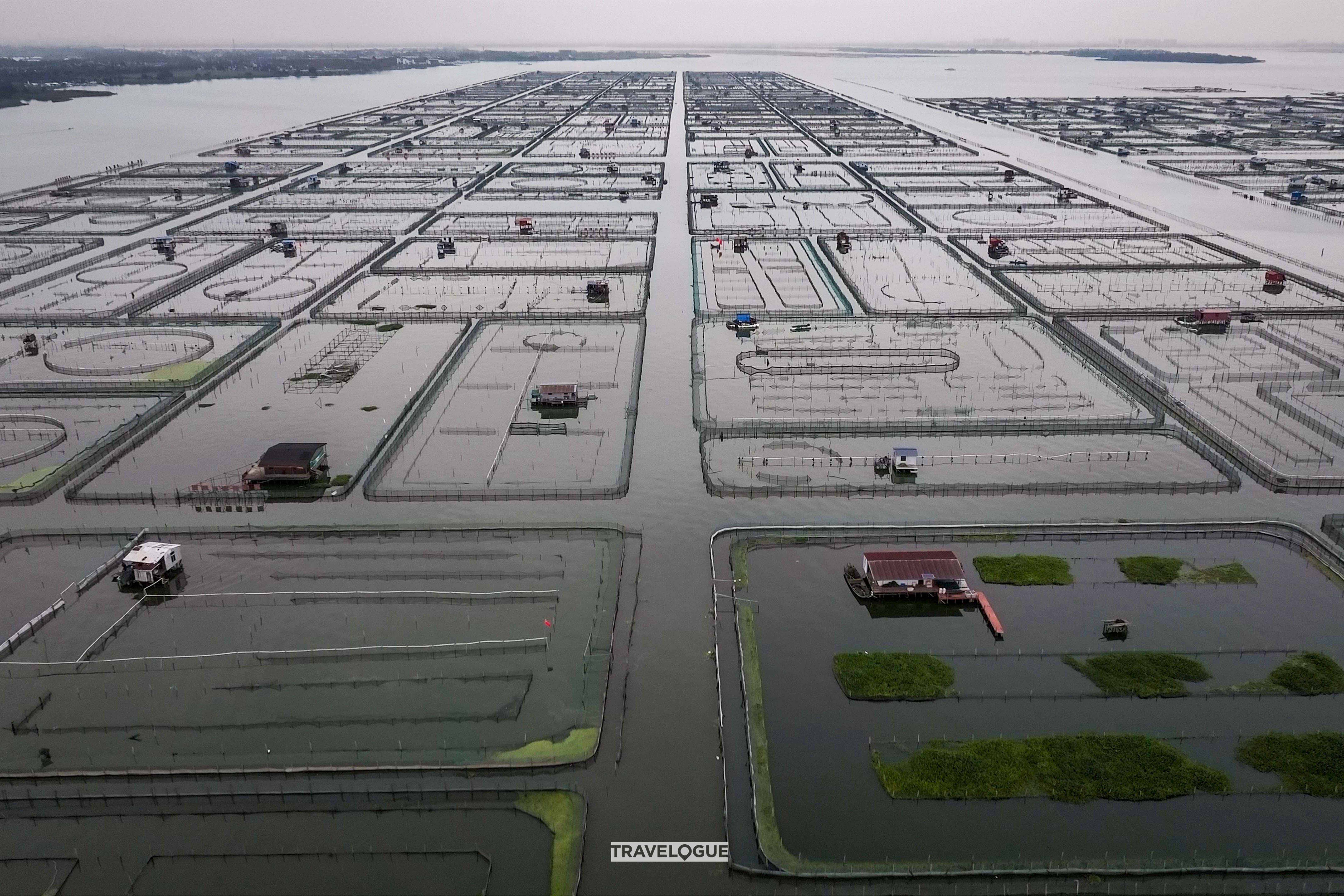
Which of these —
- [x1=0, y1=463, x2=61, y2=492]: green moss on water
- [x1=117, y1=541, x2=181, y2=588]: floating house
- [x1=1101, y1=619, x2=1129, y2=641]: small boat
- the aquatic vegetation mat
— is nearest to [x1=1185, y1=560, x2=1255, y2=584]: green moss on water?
[x1=1101, y1=619, x2=1129, y2=641]: small boat

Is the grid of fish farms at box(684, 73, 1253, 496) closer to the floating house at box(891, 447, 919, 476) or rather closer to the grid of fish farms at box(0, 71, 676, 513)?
the floating house at box(891, 447, 919, 476)

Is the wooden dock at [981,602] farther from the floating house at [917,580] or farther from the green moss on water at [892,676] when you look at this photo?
the green moss on water at [892,676]

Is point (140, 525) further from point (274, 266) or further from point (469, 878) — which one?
point (274, 266)

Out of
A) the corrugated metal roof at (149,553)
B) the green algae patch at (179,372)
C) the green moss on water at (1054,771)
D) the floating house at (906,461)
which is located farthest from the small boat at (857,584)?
the green algae patch at (179,372)

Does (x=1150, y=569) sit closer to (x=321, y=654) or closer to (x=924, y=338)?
(x=924, y=338)

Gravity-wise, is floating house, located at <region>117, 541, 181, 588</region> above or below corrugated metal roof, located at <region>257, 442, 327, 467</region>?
below

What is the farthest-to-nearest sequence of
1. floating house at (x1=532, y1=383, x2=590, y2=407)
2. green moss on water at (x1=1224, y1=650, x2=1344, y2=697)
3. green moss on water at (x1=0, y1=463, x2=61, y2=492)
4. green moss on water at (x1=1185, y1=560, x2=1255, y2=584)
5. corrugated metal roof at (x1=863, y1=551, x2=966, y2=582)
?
1. floating house at (x1=532, y1=383, x2=590, y2=407)
2. green moss on water at (x1=0, y1=463, x2=61, y2=492)
3. green moss on water at (x1=1185, y1=560, x2=1255, y2=584)
4. corrugated metal roof at (x1=863, y1=551, x2=966, y2=582)
5. green moss on water at (x1=1224, y1=650, x2=1344, y2=697)
